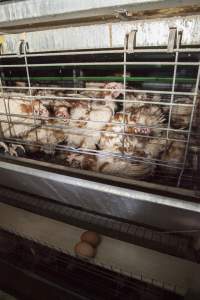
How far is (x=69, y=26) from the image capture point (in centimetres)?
92

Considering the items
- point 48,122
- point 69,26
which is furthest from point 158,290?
point 69,26

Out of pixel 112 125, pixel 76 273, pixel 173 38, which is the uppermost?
pixel 173 38

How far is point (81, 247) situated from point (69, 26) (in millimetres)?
1000

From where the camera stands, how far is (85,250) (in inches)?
40.5

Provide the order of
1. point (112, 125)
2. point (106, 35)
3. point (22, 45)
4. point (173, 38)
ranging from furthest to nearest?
point (112, 125)
point (22, 45)
point (106, 35)
point (173, 38)

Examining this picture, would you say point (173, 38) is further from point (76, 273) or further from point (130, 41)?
point (76, 273)

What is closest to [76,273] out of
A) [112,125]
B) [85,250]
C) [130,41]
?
[85,250]

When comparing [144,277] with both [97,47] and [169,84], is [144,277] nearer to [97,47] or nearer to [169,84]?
[97,47]

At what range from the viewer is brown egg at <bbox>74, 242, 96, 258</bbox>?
1019mm

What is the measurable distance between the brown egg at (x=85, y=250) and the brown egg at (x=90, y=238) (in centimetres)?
2

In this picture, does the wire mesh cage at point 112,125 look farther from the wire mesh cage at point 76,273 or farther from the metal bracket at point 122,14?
the wire mesh cage at point 76,273

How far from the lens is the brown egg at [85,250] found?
1.02 metres

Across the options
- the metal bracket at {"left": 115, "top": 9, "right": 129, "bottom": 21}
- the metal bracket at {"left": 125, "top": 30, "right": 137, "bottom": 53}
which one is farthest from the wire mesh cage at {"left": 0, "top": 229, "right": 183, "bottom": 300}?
the metal bracket at {"left": 115, "top": 9, "right": 129, "bottom": 21}

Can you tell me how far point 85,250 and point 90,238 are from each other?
A: 65mm
